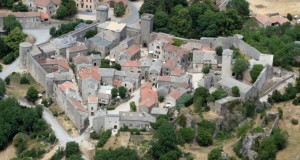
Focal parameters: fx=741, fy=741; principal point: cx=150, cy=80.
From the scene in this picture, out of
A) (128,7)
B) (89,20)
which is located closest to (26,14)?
(89,20)

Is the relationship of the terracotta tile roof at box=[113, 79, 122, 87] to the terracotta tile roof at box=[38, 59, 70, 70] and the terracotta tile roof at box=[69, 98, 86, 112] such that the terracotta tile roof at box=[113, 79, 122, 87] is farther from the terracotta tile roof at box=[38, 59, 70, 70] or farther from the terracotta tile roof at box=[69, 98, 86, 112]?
the terracotta tile roof at box=[38, 59, 70, 70]

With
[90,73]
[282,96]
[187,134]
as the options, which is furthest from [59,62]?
[282,96]

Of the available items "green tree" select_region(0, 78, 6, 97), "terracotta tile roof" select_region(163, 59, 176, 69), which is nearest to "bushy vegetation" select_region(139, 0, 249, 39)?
"terracotta tile roof" select_region(163, 59, 176, 69)

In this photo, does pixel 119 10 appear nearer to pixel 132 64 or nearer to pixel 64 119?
pixel 132 64

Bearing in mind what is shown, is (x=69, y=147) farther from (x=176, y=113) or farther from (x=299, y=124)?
(x=299, y=124)

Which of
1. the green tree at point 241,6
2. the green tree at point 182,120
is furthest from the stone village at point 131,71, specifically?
the green tree at point 241,6
